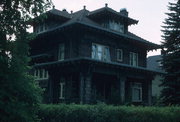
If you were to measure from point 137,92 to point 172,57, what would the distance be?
5.09m

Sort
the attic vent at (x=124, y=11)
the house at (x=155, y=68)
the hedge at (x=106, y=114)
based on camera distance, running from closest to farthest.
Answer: the hedge at (x=106, y=114), the attic vent at (x=124, y=11), the house at (x=155, y=68)

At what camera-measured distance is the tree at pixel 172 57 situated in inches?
1094

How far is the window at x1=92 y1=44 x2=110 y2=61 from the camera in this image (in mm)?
25748

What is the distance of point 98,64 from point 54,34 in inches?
282

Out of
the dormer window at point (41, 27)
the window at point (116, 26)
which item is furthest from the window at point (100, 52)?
the dormer window at point (41, 27)

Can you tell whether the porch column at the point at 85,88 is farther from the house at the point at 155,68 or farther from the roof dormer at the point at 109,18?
the house at the point at 155,68

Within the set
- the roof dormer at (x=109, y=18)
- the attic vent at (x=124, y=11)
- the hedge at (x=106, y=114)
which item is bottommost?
the hedge at (x=106, y=114)

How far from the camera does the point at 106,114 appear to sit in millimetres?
13062

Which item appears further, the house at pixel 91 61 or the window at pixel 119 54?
the window at pixel 119 54

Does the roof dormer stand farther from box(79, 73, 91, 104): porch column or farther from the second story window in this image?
box(79, 73, 91, 104): porch column

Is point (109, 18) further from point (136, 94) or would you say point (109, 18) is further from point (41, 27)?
point (136, 94)

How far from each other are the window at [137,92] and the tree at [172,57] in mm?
2430

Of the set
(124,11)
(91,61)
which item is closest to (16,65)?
(91,61)

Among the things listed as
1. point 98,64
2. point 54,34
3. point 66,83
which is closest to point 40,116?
point 98,64
